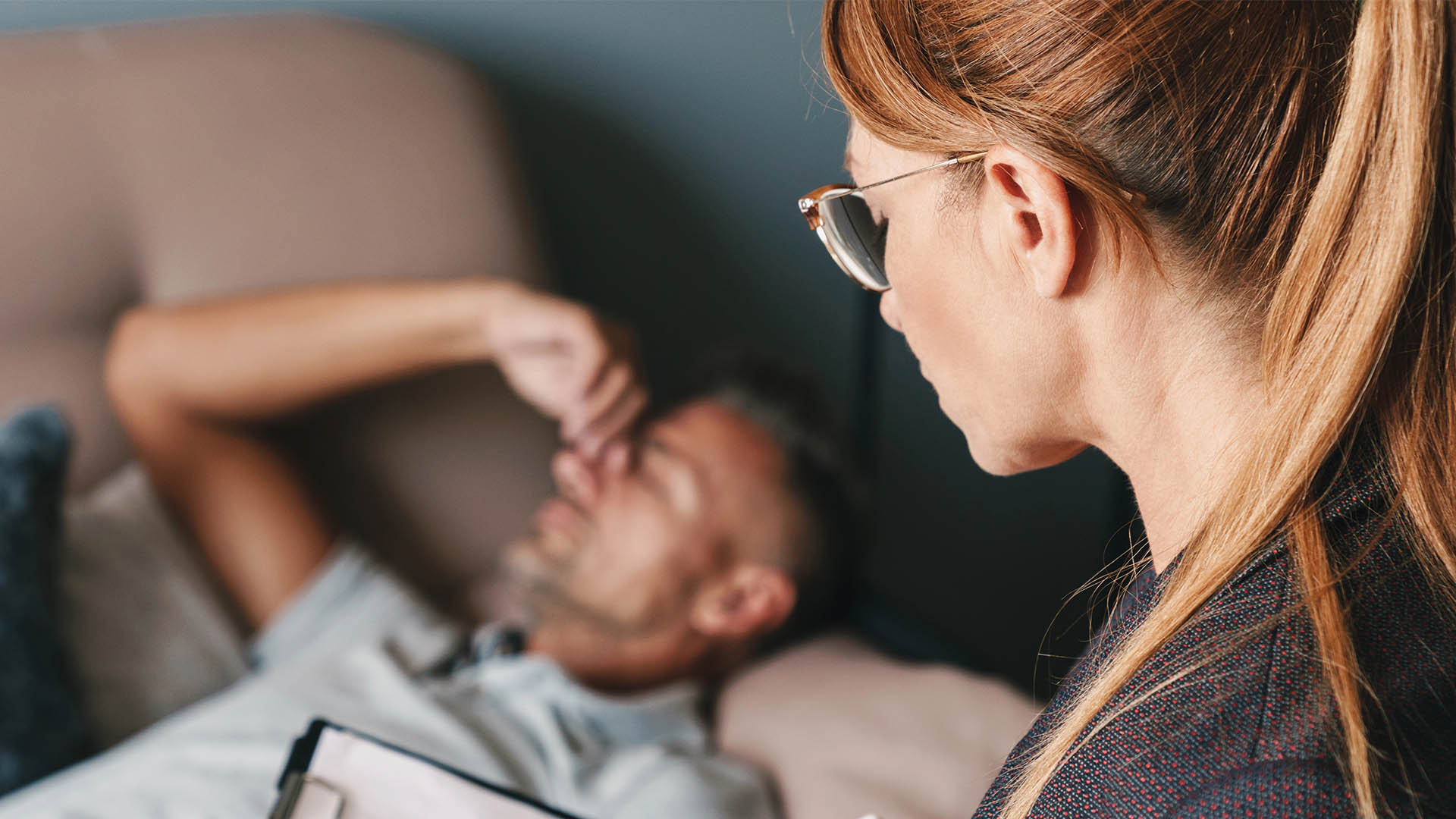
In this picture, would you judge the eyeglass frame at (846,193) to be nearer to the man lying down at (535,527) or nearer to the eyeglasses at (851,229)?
the eyeglasses at (851,229)

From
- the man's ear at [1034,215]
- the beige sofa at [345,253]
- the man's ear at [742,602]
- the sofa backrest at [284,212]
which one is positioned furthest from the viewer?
the man's ear at [742,602]

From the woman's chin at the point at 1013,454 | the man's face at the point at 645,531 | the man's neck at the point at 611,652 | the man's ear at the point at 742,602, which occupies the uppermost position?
the woman's chin at the point at 1013,454

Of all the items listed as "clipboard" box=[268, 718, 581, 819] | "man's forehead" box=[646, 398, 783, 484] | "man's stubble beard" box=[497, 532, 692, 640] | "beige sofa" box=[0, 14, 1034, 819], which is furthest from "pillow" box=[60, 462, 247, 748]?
"man's forehead" box=[646, 398, 783, 484]

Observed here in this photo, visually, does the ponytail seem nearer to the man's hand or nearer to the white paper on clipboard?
the white paper on clipboard

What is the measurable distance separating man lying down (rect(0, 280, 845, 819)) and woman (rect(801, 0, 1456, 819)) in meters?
0.69

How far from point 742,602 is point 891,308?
0.71 meters

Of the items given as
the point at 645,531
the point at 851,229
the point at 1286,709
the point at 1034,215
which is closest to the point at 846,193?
the point at 851,229

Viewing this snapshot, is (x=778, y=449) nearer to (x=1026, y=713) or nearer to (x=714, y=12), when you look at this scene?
(x=1026, y=713)

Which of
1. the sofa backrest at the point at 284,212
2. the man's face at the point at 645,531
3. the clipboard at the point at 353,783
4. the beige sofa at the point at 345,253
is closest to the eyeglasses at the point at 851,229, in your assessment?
the clipboard at the point at 353,783

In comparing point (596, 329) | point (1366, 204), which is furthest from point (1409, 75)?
point (596, 329)

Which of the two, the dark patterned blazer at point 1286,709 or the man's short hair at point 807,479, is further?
the man's short hair at point 807,479

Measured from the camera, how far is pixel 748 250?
2023mm

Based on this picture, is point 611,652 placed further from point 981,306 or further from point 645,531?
point 981,306

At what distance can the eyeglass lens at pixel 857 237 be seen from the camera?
0.72 m
